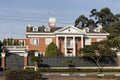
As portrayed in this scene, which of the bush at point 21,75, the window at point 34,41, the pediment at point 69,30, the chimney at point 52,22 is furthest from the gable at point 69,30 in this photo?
the bush at point 21,75

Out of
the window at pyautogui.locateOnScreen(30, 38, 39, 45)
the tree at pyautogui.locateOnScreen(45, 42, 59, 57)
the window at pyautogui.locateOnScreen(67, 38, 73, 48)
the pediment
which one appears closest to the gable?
the pediment

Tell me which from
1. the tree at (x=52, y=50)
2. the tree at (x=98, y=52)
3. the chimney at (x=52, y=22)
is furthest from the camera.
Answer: the chimney at (x=52, y=22)

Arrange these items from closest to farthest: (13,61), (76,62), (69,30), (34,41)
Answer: (13,61), (76,62), (34,41), (69,30)

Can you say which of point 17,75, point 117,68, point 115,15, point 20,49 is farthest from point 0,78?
point 115,15

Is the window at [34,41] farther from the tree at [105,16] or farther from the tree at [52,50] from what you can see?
the tree at [105,16]

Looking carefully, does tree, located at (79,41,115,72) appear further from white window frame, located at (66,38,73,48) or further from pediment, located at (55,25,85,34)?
white window frame, located at (66,38,73,48)

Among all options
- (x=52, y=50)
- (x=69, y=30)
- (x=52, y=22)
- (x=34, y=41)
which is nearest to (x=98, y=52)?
(x=52, y=50)

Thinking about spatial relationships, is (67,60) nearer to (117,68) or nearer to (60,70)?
(60,70)

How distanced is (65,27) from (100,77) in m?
41.4

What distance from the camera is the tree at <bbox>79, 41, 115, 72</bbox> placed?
51.8m

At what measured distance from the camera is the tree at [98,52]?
5184cm

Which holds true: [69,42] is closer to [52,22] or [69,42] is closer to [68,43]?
[68,43]

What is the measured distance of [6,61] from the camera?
175 feet

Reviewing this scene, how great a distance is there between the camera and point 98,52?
52094 millimetres
